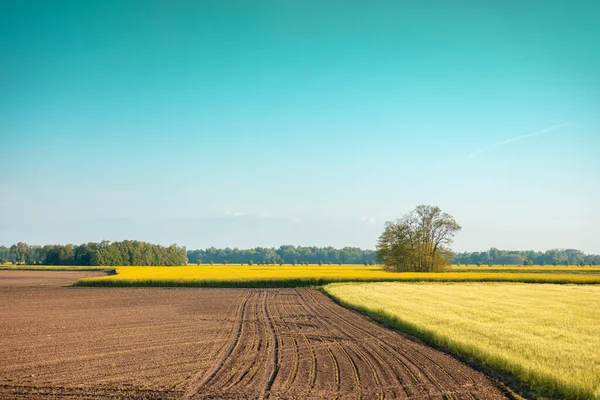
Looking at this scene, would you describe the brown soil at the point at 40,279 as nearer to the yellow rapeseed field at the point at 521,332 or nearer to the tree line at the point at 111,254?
the yellow rapeseed field at the point at 521,332

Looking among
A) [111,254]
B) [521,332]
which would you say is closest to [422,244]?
[521,332]

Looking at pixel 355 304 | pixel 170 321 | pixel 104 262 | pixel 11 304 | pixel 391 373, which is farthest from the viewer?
pixel 104 262

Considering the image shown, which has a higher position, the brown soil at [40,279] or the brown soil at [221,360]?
the brown soil at [221,360]

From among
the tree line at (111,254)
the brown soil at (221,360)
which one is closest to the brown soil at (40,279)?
the brown soil at (221,360)

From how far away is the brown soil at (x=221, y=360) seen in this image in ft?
32.5

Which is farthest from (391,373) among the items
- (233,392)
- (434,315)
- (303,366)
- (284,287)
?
(284,287)

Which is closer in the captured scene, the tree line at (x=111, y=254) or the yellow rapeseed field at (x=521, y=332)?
the yellow rapeseed field at (x=521, y=332)

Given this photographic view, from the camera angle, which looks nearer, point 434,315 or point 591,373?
point 591,373

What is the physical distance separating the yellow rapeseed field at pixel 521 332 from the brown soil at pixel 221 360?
111cm

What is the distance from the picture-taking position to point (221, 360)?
12859 millimetres

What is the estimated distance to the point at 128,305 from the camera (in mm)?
29312

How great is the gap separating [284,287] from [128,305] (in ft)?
69.6

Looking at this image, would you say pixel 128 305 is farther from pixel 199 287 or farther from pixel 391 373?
pixel 391 373

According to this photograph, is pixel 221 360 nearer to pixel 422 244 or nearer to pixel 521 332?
pixel 521 332
